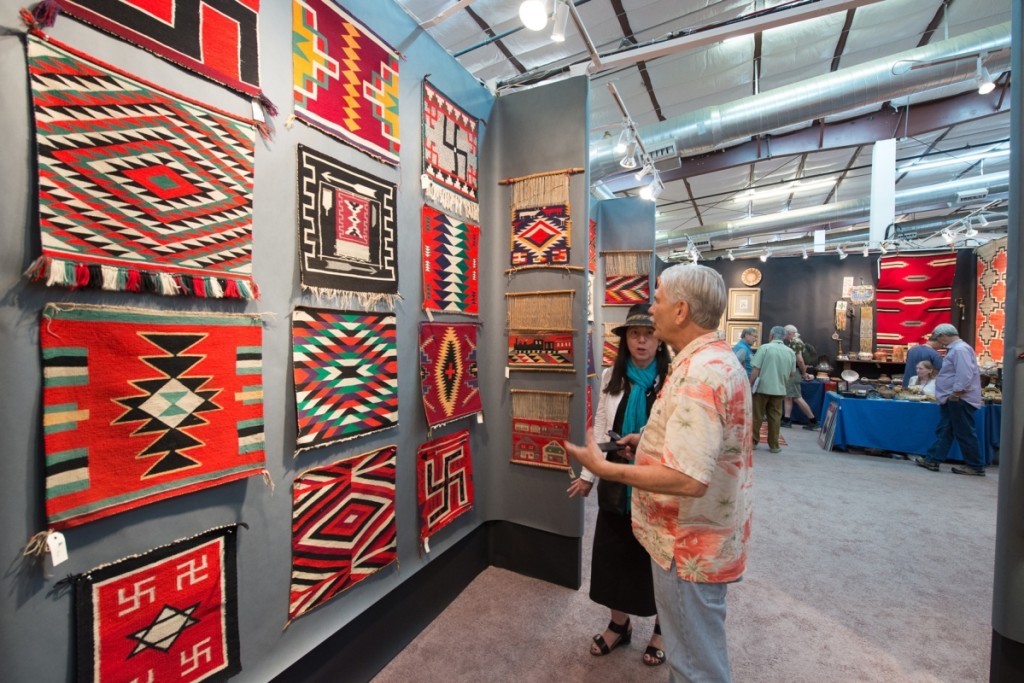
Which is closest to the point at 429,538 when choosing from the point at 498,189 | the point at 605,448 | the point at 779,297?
the point at 605,448

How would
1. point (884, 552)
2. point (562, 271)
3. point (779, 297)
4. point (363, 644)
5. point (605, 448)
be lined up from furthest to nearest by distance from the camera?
point (779, 297) < point (884, 552) < point (562, 271) < point (363, 644) < point (605, 448)

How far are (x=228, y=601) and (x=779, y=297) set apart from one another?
10.8 m

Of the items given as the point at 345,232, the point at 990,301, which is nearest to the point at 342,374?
the point at 345,232

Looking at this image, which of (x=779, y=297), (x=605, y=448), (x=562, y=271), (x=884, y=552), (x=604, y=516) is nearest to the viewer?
(x=605, y=448)

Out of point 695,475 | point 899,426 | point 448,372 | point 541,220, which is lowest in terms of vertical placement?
point 899,426

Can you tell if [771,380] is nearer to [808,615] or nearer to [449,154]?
[808,615]

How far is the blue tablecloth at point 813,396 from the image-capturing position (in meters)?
7.13

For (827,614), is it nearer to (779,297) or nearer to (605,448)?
(605,448)

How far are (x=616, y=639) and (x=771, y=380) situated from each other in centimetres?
437

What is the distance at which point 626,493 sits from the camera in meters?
1.78

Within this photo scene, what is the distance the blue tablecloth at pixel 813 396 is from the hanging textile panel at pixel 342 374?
760 centimetres

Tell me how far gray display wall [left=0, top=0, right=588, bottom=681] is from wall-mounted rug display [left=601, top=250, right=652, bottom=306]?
258 centimetres

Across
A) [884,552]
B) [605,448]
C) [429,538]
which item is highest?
[605,448]

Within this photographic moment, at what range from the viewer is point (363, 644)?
1.73 meters
